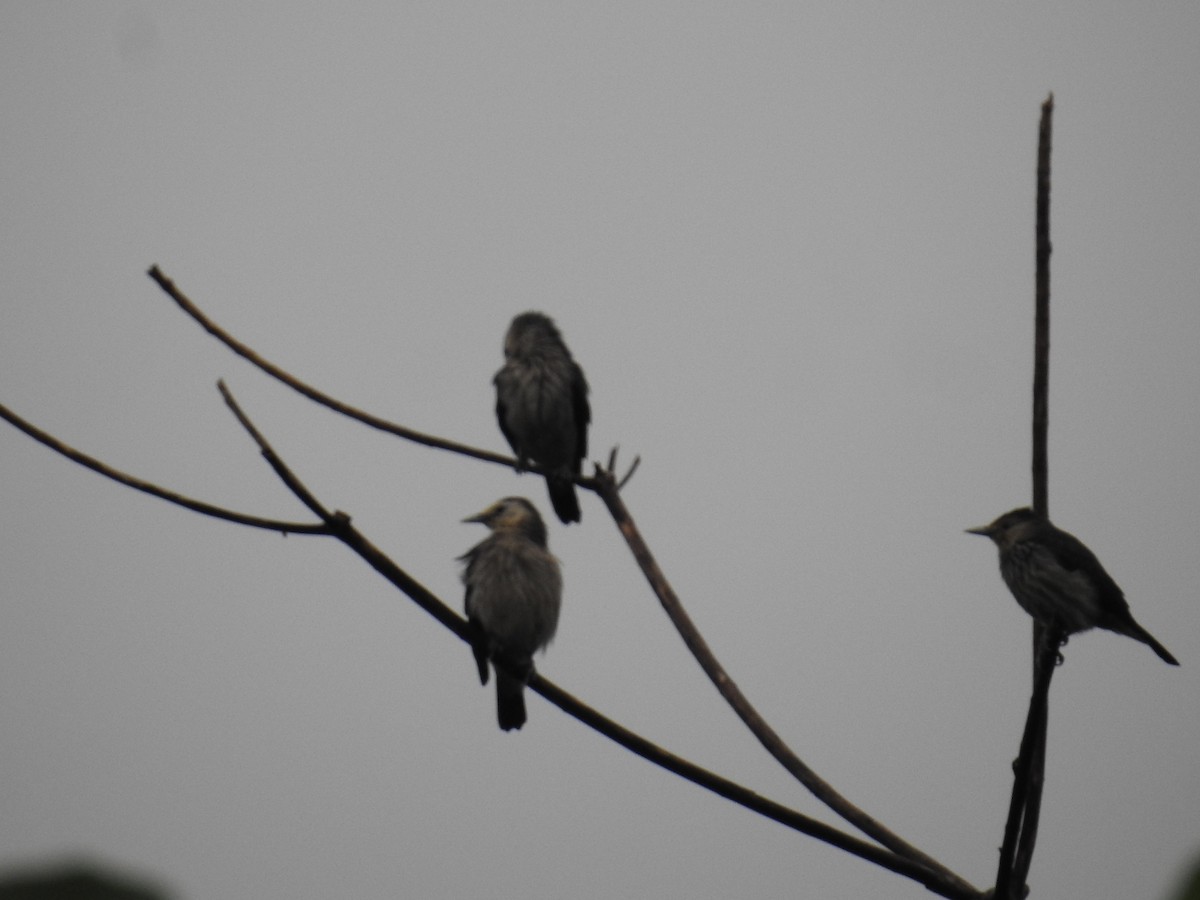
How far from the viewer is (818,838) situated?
301 cm

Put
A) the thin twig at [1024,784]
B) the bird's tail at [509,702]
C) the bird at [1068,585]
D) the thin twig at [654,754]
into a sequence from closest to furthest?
the thin twig at [1024,784]
the thin twig at [654,754]
the bird at [1068,585]
the bird's tail at [509,702]

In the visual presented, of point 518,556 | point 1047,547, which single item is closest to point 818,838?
point 1047,547

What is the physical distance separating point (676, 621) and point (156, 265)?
5.83ft

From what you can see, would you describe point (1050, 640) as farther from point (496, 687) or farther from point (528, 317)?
point (528, 317)

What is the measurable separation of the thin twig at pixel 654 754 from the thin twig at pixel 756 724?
0.24 feet

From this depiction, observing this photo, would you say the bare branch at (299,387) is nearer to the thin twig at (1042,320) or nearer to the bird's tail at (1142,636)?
the thin twig at (1042,320)

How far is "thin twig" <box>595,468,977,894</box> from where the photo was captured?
3193mm

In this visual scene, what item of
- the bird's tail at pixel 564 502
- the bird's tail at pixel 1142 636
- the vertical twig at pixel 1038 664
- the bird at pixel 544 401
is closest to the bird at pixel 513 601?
the bird at pixel 544 401

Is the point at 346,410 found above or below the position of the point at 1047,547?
below

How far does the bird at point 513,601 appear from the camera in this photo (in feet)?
20.2

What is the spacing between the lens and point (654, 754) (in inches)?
118

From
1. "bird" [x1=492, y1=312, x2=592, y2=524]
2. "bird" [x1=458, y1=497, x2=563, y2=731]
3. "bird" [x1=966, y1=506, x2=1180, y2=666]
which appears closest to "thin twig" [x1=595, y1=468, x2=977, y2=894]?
"bird" [x1=458, y1=497, x2=563, y2=731]

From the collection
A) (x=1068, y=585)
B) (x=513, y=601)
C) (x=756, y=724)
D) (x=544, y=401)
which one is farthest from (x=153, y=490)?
(x=544, y=401)

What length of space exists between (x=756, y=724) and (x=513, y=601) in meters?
2.88
